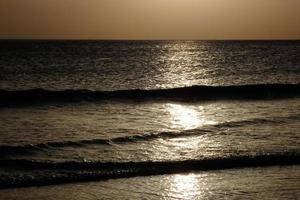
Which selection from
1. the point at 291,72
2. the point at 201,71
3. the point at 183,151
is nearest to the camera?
the point at 183,151

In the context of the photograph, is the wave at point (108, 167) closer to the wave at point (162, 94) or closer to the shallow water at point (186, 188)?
the shallow water at point (186, 188)

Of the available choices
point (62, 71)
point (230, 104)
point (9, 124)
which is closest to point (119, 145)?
point (9, 124)

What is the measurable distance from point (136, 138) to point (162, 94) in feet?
33.8

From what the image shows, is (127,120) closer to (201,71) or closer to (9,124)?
(9,124)

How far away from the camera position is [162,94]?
71.7 feet

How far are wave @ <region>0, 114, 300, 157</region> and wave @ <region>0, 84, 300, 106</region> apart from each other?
22.0 ft

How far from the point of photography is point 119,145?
430 inches

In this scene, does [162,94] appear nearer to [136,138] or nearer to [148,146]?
[136,138]

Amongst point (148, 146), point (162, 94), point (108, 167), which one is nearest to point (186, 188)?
point (108, 167)

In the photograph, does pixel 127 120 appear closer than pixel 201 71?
Yes

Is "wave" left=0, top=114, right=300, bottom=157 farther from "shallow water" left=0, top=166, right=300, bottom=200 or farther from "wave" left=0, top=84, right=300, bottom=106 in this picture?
"wave" left=0, top=84, right=300, bottom=106

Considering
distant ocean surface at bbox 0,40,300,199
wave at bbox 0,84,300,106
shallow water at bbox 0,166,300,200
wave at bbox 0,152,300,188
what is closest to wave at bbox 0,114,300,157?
distant ocean surface at bbox 0,40,300,199

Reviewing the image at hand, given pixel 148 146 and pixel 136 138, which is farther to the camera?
pixel 136 138

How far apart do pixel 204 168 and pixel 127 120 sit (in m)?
5.56
